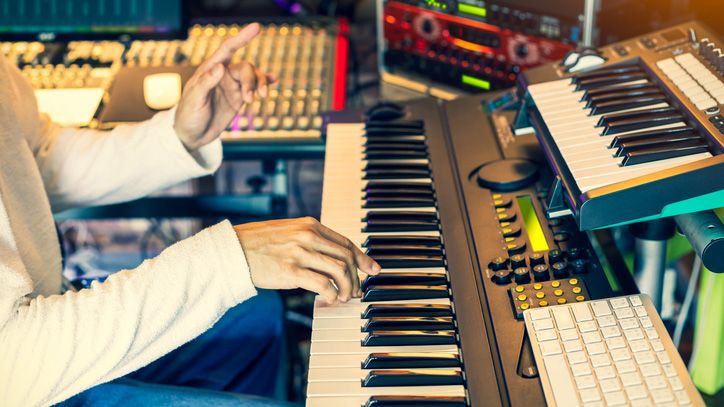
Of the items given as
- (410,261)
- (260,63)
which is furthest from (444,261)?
(260,63)

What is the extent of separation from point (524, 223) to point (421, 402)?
35 cm

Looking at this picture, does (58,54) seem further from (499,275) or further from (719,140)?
(719,140)

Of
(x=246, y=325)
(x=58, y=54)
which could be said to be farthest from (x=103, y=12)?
(x=246, y=325)

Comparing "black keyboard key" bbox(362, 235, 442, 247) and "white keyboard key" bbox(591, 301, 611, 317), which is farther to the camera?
"black keyboard key" bbox(362, 235, 442, 247)

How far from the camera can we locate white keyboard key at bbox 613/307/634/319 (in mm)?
1017

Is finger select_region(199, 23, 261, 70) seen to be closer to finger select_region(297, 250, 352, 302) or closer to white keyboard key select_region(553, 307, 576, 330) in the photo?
finger select_region(297, 250, 352, 302)

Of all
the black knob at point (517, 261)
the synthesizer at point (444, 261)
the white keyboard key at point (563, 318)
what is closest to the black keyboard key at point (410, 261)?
the synthesizer at point (444, 261)

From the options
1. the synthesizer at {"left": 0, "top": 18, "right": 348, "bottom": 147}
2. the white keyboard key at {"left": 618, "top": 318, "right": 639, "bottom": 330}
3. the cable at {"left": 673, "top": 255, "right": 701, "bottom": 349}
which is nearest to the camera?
the white keyboard key at {"left": 618, "top": 318, "right": 639, "bottom": 330}

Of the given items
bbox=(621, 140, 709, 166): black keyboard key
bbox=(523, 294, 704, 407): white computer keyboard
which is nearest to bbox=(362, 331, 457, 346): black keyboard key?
bbox=(523, 294, 704, 407): white computer keyboard

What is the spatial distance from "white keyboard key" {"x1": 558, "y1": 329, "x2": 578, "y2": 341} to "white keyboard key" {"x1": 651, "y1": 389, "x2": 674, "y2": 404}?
0.12 m

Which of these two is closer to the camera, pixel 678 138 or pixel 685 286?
pixel 678 138

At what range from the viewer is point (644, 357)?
0.96 m

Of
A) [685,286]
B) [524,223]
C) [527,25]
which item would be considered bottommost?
[685,286]

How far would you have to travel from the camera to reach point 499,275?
1.12 meters
